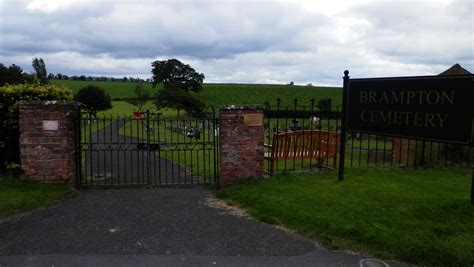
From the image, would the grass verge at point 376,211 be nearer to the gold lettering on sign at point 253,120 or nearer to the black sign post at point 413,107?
the black sign post at point 413,107

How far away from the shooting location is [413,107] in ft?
20.2

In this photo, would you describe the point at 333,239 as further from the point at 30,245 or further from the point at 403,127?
the point at 30,245

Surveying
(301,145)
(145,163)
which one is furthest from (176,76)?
(301,145)

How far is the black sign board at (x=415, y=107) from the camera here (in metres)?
5.50

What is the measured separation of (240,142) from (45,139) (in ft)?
10.8

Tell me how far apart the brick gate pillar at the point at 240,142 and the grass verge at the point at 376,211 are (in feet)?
0.91

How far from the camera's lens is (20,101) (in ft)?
23.3

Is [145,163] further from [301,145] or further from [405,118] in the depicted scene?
[405,118]

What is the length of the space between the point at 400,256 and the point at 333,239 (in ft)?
2.49

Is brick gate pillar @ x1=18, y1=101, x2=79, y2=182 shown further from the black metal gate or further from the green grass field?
the green grass field

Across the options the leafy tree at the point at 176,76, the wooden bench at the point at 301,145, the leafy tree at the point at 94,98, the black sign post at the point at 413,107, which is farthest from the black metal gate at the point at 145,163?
the leafy tree at the point at 94,98

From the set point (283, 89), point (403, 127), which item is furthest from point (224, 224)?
point (283, 89)

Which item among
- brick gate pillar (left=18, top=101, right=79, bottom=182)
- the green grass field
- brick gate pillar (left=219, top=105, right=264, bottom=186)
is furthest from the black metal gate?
the green grass field

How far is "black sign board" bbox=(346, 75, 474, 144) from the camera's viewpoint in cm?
550
